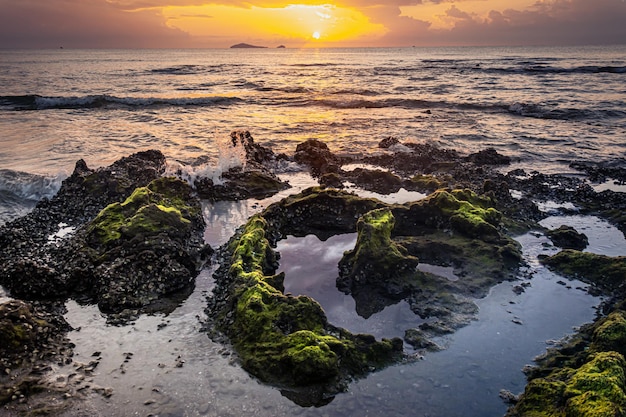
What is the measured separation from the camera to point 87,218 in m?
12.0

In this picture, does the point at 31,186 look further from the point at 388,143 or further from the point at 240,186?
the point at 388,143

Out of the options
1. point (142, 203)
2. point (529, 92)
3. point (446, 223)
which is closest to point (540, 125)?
point (529, 92)

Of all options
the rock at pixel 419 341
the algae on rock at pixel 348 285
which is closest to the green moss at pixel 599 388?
the rock at pixel 419 341

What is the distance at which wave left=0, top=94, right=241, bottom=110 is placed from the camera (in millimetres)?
36469

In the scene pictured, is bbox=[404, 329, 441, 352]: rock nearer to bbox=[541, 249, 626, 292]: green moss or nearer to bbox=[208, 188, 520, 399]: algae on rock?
bbox=[208, 188, 520, 399]: algae on rock

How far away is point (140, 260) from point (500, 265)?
7.23 meters

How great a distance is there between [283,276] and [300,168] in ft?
33.2

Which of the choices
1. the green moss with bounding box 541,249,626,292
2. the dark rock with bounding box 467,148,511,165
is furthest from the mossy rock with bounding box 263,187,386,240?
the dark rock with bounding box 467,148,511,165

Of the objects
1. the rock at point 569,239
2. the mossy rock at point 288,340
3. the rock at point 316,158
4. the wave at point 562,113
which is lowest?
the mossy rock at point 288,340

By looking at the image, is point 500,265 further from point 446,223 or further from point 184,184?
point 184,184

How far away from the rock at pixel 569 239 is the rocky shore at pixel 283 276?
35mm

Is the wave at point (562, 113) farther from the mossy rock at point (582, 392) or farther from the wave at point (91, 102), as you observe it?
the mossy rock at point (582, 392)

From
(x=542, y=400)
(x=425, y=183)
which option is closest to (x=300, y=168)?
(x=425, y=183)

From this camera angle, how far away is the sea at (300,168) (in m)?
5.75
